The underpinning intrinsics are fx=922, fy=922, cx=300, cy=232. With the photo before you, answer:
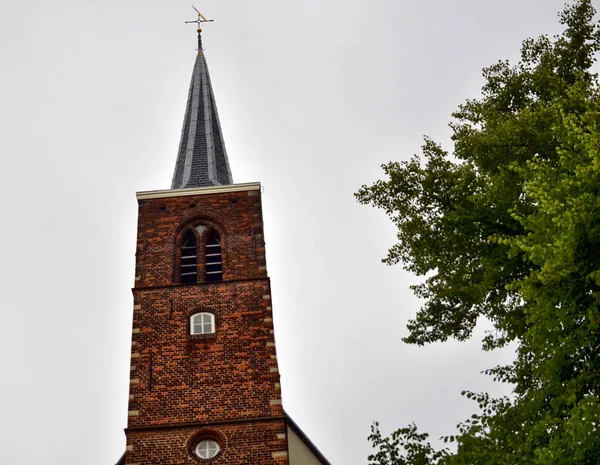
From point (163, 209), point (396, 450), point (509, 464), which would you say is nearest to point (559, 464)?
point (509, 464)

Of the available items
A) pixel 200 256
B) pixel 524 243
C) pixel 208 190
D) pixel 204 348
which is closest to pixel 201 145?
pixel 208 190

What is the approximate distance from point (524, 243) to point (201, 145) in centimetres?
1674

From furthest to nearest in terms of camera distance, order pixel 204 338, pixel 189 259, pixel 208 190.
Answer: pixel 208 190 → pixel 189 259 → pixel 204 338

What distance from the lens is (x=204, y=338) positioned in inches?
804

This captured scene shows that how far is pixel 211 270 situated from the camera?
22.3 meters

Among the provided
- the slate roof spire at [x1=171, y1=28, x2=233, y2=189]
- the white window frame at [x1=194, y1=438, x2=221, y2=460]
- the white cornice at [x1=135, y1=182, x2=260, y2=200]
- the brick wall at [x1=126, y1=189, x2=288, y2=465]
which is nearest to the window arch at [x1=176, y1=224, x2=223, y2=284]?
the brick wall at [x1=126, y1=189, x2=288, y2=465]

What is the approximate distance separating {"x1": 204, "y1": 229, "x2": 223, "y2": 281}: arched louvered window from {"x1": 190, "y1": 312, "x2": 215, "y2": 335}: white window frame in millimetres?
1433

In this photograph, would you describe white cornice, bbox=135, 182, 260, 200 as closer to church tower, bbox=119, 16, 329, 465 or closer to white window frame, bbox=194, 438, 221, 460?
church tower, bbox=119, 16, 329, 465

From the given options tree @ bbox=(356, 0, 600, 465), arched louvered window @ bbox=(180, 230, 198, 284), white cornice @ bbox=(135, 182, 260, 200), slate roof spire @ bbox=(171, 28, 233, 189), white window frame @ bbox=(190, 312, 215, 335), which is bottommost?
tree @ bbox=(356, 0, 600, 465)

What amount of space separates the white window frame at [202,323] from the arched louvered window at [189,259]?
4.26 ft

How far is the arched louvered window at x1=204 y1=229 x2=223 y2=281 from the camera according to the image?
22.2 m

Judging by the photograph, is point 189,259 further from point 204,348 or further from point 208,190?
point 204,348

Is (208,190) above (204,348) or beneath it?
above

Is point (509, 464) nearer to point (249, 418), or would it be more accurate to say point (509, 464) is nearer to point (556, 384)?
point (556, 384)
